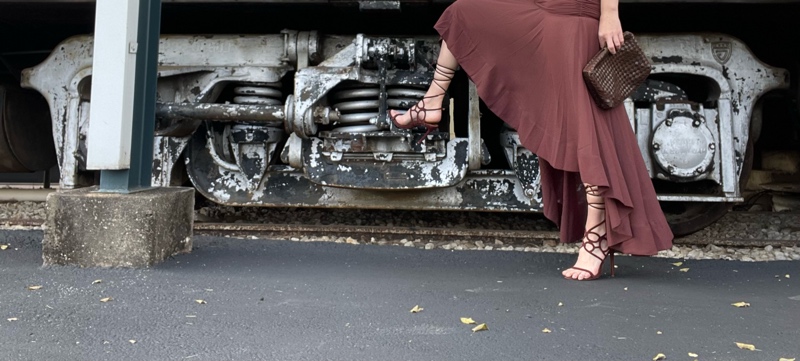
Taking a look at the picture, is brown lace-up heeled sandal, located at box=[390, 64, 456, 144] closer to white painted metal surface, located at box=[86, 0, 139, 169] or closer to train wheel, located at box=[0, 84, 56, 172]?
white painted metal surface, located at box=[86, 0, 139, 169]

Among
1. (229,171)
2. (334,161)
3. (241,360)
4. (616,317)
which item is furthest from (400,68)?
(241,360)

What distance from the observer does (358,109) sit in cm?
360

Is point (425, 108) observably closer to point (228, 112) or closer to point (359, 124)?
point (359, 124)

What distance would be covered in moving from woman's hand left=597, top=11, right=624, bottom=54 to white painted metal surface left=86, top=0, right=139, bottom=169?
1.83m

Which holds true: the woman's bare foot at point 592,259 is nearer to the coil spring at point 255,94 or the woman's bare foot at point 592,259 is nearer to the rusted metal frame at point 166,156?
the coil spring at point 255,94

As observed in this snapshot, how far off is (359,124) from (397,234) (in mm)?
673

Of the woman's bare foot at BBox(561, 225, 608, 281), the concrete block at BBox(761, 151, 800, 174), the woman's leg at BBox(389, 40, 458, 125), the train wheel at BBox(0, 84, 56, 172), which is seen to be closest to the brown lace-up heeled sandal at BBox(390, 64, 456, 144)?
the woman's leg at BBox(389, 40, 458, 125)

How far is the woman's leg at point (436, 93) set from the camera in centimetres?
272

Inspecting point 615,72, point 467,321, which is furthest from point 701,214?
point 467,321

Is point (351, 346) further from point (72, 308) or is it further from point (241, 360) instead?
point (72, 308)

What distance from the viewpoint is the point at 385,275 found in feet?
8.30

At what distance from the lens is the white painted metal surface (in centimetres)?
254

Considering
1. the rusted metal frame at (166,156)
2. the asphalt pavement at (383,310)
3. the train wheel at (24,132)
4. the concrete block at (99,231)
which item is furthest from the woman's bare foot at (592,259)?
the train wheel at (24,132)

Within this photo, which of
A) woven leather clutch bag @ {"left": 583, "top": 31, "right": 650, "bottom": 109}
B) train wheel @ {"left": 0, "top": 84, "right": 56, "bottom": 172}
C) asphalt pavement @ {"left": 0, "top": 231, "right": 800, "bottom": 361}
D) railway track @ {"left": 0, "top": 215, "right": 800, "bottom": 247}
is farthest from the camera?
train wheel @ {"left": 0, "top": 84, "right": 56, "bottom": 172}
